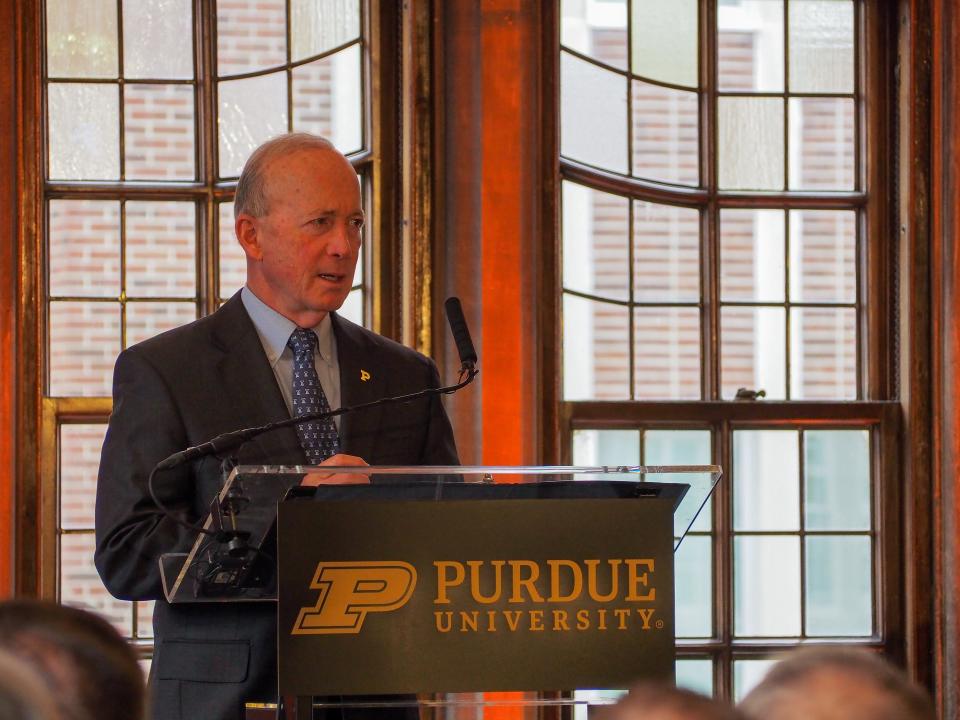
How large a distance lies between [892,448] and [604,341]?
37.0 inches

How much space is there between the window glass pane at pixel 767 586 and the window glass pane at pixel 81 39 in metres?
2.37

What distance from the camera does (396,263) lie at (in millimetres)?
4195

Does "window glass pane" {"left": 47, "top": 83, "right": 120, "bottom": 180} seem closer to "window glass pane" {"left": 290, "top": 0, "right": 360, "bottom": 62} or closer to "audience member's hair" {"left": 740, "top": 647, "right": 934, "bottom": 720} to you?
"window glass pane" {"left": 290, "top": 0, "right": 360, "bottom": 62}

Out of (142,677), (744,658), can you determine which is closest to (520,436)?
(744,658)

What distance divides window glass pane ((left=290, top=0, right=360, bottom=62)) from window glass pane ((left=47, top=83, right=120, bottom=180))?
1.83 feet

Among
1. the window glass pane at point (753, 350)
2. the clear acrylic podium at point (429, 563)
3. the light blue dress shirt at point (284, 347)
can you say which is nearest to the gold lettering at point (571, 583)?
the clear acrylic podium at point (429, 563)

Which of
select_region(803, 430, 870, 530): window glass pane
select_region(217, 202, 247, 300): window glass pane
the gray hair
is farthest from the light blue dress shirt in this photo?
select_region(803, 430, 870, 530): window glass pane

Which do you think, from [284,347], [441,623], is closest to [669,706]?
[441,623]

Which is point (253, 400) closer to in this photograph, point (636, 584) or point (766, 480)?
point (636, 584)

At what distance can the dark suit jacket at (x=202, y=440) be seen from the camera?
2236 millimetres

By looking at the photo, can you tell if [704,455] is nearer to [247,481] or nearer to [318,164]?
[318,164]

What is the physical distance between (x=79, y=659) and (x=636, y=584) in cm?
102

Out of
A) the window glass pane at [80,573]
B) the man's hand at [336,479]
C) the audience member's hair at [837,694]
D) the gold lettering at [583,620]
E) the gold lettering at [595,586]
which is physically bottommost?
the window glass pane at [80,573]

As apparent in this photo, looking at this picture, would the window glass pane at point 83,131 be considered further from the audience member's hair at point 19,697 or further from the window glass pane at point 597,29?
the audience member's hair at point 19,697
